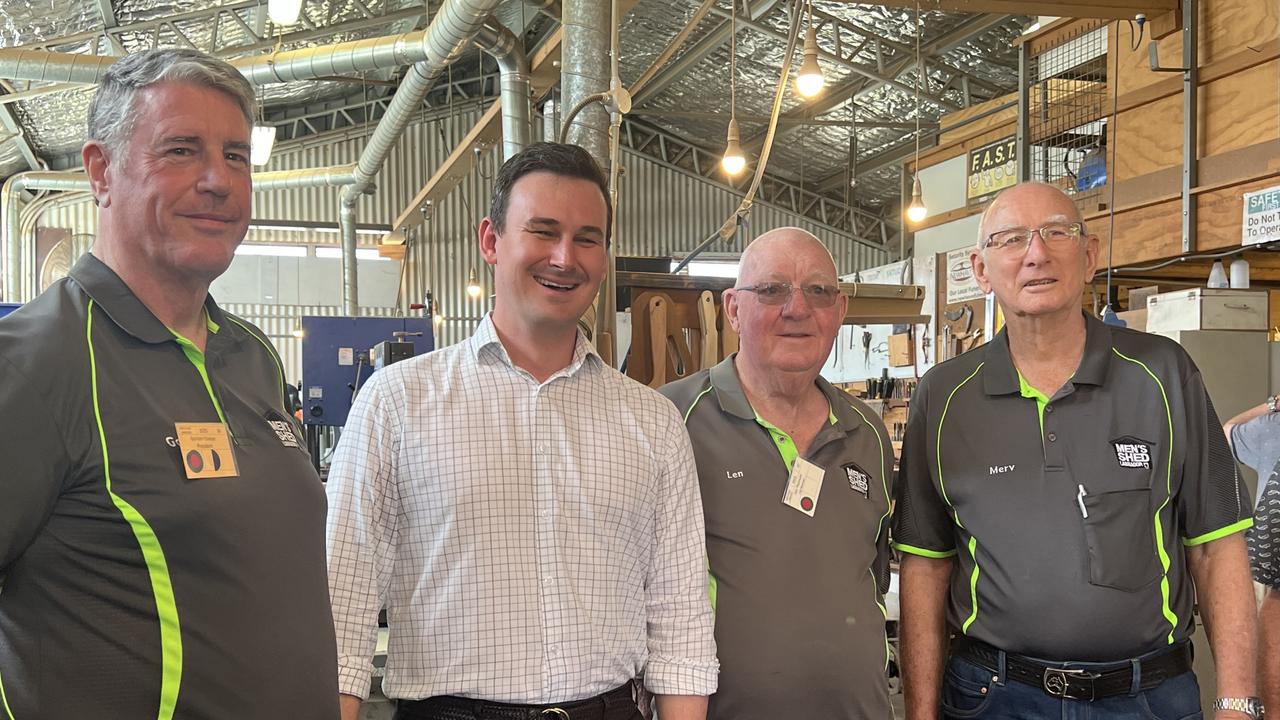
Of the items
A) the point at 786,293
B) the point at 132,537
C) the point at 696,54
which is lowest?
the point at 132,537

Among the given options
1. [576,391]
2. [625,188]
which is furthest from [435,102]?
[576,391]

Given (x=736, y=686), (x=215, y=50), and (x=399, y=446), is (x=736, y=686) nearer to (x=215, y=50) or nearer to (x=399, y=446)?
(x=399, y=446)

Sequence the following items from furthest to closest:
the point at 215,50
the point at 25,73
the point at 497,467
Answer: the point at 215,50 → the point at 25,73 → the point at 497,467

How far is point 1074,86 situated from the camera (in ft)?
19.5

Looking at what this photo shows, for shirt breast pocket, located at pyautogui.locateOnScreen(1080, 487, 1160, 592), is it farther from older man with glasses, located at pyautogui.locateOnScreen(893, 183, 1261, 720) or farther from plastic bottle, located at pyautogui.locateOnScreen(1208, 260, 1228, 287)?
plastic bottle, located at pyautogui.locateOnScreen(1208, 260, 1228, 287)

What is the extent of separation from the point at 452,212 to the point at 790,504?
14.0 meters

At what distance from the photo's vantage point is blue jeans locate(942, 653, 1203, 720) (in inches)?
70.3

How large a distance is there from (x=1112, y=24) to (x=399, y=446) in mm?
5456

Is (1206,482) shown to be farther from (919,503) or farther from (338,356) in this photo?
(338,356)

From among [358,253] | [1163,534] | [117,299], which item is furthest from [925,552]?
[358,253]

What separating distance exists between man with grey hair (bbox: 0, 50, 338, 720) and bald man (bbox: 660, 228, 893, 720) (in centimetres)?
81

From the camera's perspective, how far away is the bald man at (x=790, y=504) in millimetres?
1840

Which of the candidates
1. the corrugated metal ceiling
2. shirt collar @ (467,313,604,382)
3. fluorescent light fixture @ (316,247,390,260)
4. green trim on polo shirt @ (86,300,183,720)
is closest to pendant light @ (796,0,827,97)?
shirt collar @ (467,313,604,382)

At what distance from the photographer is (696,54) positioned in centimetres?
1112
